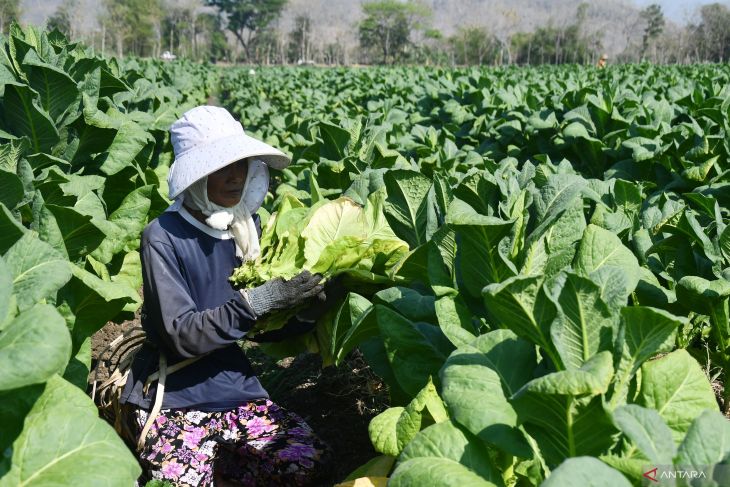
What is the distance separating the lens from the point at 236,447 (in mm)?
3107

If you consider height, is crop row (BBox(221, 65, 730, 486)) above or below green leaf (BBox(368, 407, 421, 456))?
above

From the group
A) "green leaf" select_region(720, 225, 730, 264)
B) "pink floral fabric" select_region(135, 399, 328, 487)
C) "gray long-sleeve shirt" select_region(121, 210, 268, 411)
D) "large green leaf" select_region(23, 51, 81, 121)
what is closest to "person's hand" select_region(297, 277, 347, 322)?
"gray long-sleeve shirt" select_region(121, 210, 268, 411)

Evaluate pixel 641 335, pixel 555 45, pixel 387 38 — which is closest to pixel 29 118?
pixel 641 335

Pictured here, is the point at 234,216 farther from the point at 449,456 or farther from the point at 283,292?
the point at 449,456

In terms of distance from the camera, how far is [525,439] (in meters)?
1.66

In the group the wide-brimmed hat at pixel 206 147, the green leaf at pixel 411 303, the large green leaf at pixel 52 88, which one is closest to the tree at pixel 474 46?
the large green leaf at pixel 52 88

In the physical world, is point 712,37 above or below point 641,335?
above

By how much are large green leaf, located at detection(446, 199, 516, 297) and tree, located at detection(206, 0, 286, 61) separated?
114120mm

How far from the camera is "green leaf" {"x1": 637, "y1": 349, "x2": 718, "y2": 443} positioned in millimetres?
1712

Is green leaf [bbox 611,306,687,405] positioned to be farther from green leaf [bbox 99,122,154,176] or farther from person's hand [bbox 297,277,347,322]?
green leaf [bbox 99,122,154,176]

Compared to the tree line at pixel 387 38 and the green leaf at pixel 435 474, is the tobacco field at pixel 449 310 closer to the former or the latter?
the green leaf at pixel 435 474

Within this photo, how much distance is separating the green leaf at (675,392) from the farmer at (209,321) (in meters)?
1.34

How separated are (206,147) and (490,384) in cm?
168

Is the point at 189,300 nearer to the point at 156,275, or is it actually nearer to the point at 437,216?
the point at 156,275
